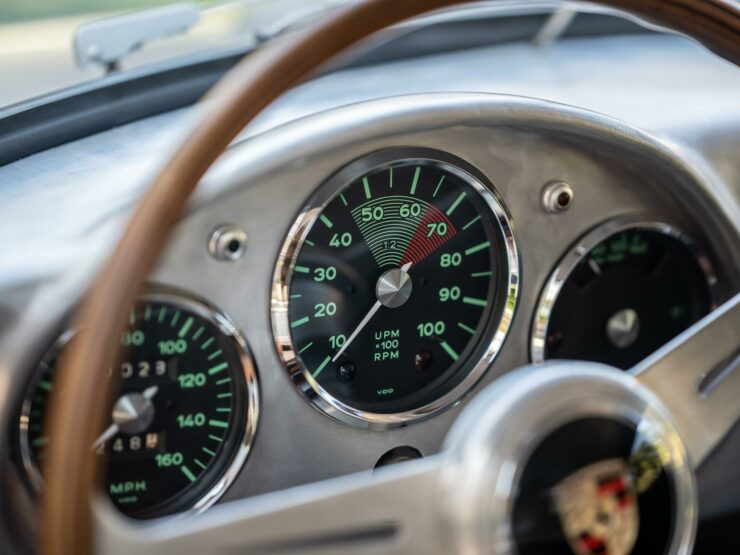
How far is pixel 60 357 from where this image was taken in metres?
1.76

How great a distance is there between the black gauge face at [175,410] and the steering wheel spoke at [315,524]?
59cm

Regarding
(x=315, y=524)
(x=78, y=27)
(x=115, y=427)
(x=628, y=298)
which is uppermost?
(x=78, y=27)

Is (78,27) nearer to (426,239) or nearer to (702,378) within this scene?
(426,239)

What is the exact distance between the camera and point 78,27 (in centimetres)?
225

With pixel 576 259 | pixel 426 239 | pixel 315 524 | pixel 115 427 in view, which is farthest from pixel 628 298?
pixel 315 524

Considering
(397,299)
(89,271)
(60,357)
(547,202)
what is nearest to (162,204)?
(89,271)

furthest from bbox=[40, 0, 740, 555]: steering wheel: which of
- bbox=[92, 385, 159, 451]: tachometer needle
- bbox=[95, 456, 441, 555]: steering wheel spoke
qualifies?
bbox=[92, 385, 159, 451]: tachometer needle

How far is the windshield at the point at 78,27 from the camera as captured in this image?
2256 millimetres

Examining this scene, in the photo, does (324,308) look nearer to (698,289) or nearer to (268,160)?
(268,160)

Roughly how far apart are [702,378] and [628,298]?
0.73 m

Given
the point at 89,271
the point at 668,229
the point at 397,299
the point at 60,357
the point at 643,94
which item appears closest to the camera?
the point at 89,271

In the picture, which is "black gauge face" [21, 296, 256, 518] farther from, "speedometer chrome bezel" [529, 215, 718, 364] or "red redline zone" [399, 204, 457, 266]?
"speedometer chrome bezel" [529, 215, 718, 364]

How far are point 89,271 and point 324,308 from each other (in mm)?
554

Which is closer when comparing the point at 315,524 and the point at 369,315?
the point at 315,524
